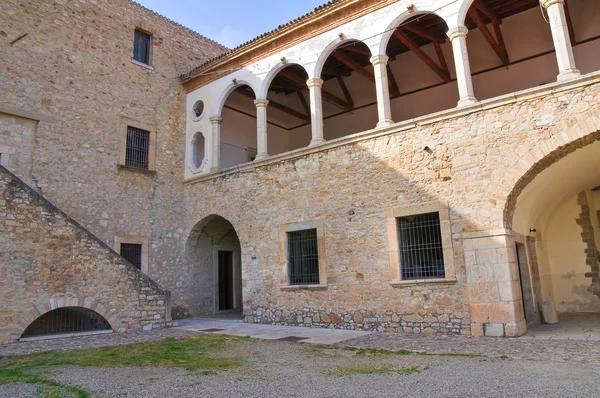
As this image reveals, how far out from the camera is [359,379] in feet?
15.7

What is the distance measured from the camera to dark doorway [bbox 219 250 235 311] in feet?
46.0

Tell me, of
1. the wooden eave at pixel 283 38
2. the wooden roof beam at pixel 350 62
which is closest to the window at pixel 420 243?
the wooden eave at pixel 283 38

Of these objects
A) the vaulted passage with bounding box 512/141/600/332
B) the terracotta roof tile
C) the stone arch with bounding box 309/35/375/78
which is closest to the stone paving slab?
the vaulted passage with bounding box 512/141/600/332

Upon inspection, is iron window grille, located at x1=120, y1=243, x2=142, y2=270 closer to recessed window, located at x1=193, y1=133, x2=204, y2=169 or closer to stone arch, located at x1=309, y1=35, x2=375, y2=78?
recessed window, located at x1=193, y1=133, x2=204, y2=169

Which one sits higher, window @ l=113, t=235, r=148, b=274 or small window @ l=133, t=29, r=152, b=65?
small window @ l=133, t=29, r=152, b=65

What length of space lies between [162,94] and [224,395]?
36.0 ft

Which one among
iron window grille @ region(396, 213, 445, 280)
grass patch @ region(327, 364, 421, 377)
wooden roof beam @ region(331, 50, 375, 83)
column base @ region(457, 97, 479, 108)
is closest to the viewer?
grass patch @ region(327, 364, 421, 377)

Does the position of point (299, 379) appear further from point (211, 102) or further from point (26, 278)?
point (211, 102)

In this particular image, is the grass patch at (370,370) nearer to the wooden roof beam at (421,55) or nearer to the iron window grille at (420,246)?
the iron window grille at (420,246)

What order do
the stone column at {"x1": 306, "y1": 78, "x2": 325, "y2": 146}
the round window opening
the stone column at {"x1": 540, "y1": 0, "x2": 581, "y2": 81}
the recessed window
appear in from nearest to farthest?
the stone column at {"x1": 540, "y1": 0, "x2": 581, "y2": 81}, the stone column at {"x1": 306, "y1": 78, "x2": 325, "y2": 146}, the recessed window, the round window opening

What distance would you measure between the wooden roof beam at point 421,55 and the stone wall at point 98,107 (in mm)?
7061

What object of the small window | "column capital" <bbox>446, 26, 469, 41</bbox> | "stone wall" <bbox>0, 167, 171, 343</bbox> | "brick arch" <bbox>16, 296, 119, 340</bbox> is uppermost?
the small window

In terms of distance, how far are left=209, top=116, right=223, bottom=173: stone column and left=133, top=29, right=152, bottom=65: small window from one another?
2.77 m

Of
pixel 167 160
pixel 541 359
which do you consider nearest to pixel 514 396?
pixel 541 359
